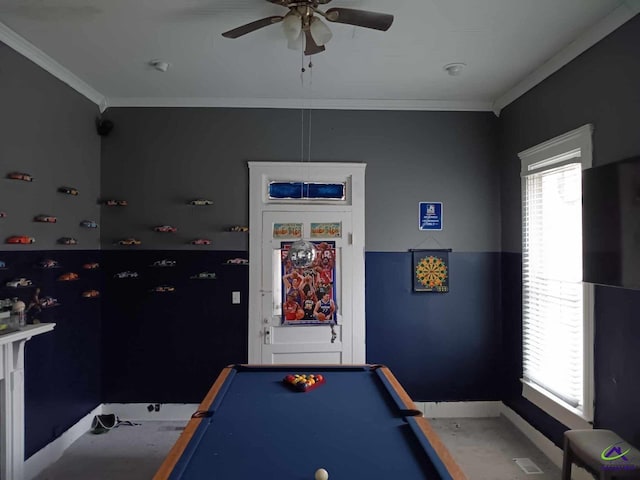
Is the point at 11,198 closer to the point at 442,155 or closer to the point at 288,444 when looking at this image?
the point at 288,444

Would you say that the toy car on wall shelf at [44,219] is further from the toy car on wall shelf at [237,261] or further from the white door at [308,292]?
the white door at [308,292]

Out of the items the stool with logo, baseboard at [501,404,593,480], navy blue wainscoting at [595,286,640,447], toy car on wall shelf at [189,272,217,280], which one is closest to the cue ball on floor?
→ the stool with logo

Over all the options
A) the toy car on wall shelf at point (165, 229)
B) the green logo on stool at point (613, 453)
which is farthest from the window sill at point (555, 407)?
the toy car on wall shelf at point (165, 229)

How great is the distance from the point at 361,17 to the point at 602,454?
253 cm

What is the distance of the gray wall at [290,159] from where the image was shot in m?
3.86

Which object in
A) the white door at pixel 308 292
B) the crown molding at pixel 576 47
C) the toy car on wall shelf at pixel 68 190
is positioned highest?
the crown molding at pixel 576 47

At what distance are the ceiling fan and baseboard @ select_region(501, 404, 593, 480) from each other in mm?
3040

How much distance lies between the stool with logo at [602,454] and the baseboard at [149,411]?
9.88 feet

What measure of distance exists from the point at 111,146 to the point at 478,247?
12.0 feet

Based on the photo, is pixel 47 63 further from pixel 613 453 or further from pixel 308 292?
pixel 613 453

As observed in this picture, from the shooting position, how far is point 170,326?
3.85m

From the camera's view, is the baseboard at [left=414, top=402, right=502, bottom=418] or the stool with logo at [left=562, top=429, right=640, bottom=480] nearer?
the stool with logo at [left=562, top=429, right=640, bottom=480]

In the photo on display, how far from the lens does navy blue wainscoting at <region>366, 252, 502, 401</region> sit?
391cm

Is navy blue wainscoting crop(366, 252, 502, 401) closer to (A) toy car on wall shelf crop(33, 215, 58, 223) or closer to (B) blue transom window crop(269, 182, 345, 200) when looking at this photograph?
(B) blue transom window crop(269, 182, 345, 200)
